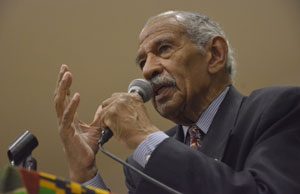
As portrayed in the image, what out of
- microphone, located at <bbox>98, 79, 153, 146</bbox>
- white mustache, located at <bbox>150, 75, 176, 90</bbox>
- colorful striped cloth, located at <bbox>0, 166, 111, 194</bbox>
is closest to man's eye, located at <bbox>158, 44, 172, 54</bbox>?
white mustache, located at <bbox>150, 75, 176, 90</bbox>

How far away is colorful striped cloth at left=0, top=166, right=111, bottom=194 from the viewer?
0.40 metres

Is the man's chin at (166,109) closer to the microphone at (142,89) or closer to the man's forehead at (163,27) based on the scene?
the microphone at (142,89)

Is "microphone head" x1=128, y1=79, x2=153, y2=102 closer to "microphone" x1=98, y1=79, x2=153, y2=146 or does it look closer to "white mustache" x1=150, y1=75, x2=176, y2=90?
"microphone" x1=98, y1=79, x2=153, y2=146

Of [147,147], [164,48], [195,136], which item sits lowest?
[195,136]

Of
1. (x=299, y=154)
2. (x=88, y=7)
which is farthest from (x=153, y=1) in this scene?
(x=299, y=154)

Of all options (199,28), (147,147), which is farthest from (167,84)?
(147,147)

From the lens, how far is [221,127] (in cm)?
118

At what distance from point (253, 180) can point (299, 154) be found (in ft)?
0.46

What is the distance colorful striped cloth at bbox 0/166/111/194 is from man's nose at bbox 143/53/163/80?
2.74ft

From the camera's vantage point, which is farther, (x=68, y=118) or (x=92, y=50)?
(x=92, y=50)

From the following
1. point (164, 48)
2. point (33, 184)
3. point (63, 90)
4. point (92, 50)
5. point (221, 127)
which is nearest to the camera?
point (33, 184)

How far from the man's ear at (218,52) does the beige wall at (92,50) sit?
911 millimetres

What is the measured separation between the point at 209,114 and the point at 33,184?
94 centimetres

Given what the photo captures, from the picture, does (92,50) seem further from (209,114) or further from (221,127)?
(221,127)
